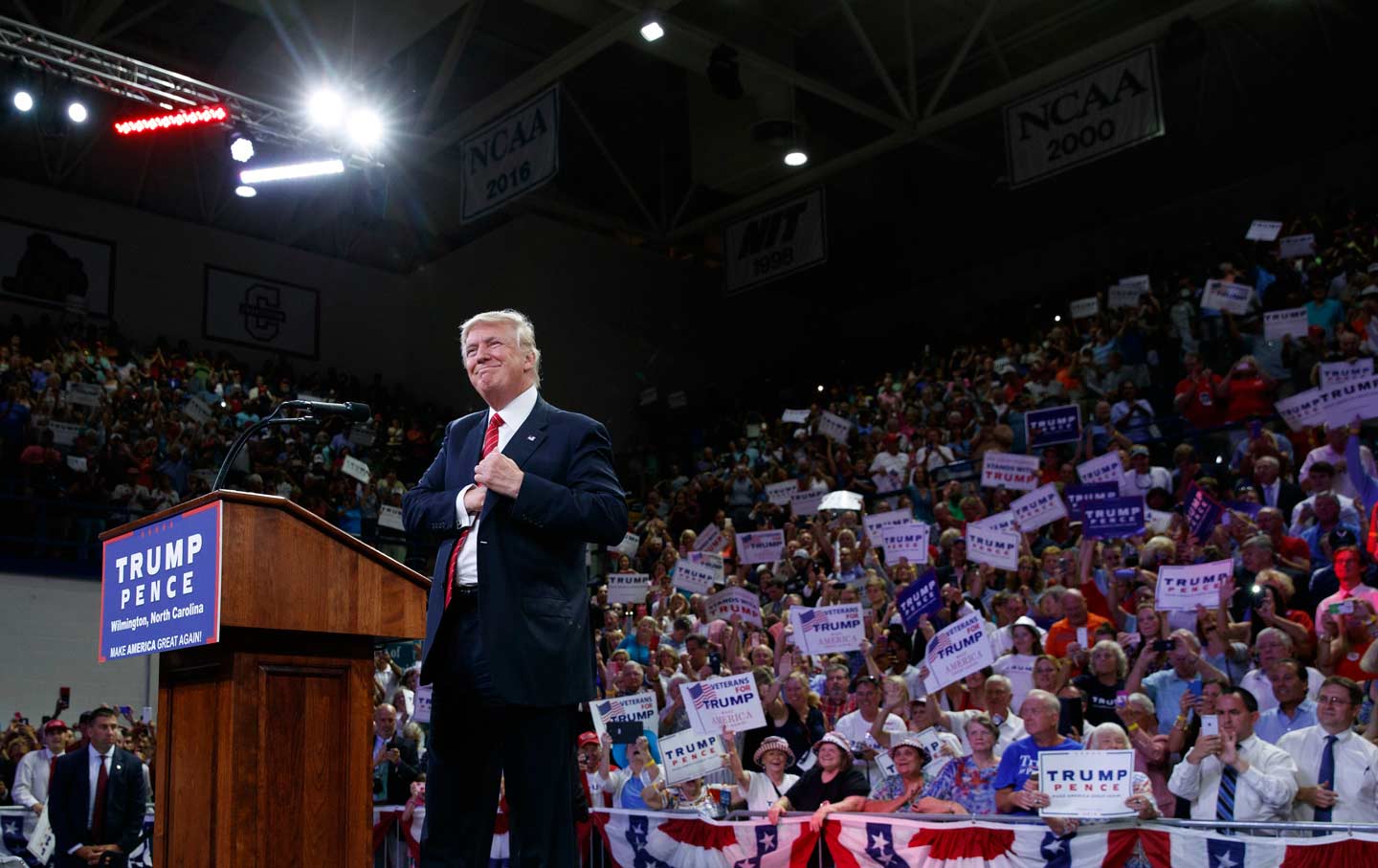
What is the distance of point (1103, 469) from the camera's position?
36.0ft

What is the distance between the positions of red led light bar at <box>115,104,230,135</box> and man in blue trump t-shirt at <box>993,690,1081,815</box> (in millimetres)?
10335

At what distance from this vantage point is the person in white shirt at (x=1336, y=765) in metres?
5.76

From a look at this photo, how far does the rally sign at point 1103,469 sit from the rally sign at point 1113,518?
1.12 metres

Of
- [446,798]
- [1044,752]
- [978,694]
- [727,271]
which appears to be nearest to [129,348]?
[727,271]

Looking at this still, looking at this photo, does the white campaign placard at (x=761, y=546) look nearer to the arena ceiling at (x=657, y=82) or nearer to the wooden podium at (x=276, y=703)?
the arena ceiling at (x=657, y=82)

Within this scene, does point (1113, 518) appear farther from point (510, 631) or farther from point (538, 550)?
point (510, 631)

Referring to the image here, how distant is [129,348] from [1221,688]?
16.9 m

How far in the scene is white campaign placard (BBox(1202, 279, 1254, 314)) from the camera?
13.3 meters

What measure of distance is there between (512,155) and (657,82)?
4139 millimetres

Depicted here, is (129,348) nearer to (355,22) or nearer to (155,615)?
(355,22)

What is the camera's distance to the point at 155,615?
307cm

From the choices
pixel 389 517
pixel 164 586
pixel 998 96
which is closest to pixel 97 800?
pixel 164 586

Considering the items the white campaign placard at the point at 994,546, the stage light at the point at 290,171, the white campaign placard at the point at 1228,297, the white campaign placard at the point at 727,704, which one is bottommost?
the white campaign placard at the point at 727,704

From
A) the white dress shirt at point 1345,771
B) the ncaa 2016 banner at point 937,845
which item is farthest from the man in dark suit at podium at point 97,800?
the white dress shirt at point 1345,771
